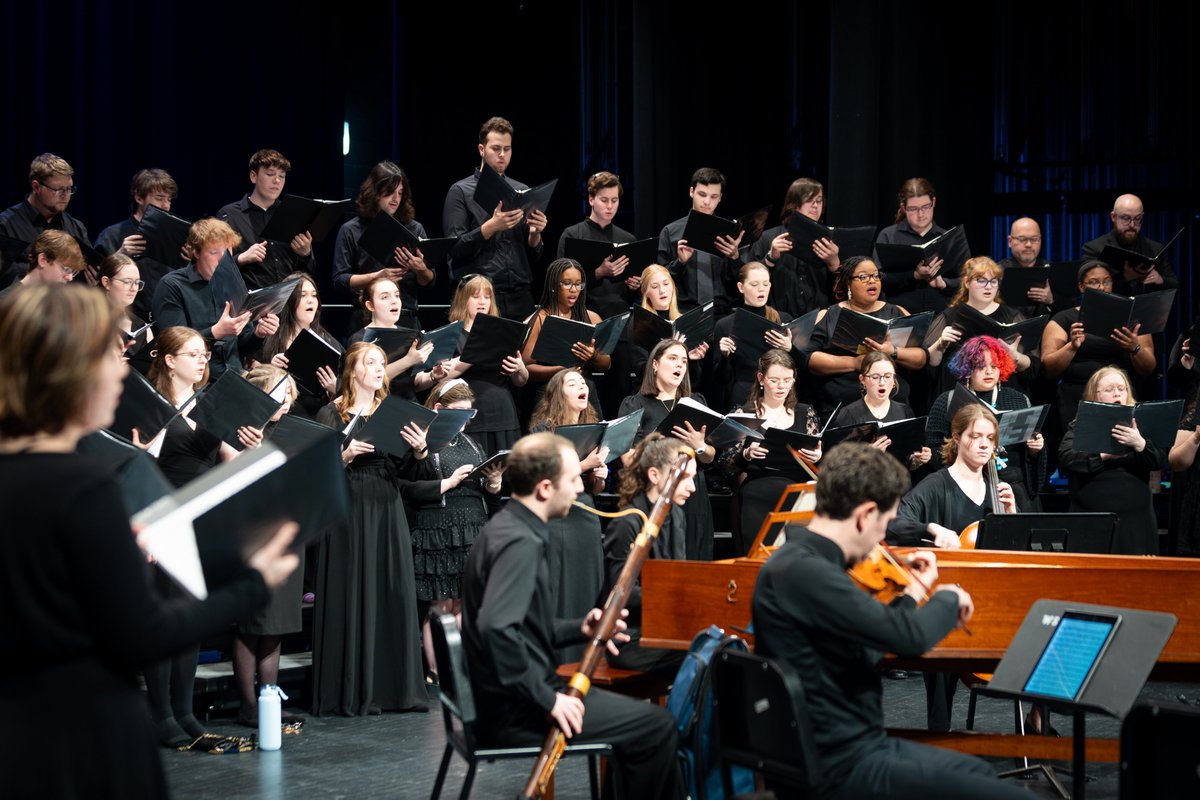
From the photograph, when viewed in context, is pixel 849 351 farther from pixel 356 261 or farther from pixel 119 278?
pixel 119 278

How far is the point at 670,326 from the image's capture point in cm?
714

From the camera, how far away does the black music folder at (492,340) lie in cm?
657

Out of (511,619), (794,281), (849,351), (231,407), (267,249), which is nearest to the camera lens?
(511,619)

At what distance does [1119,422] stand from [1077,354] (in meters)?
1.12

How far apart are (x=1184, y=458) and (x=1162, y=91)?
15.4ft

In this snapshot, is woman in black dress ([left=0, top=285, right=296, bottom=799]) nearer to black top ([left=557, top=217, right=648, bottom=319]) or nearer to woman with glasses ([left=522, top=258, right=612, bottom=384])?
woman with glasses ([left=522, top=258, right=612, bottom=384])

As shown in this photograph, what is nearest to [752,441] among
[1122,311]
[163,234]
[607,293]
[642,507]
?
[642,507]

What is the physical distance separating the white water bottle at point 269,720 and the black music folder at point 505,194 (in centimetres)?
295

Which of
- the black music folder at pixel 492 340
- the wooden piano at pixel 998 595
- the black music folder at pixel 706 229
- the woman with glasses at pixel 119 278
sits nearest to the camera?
the wooden piano at pixel 998 595

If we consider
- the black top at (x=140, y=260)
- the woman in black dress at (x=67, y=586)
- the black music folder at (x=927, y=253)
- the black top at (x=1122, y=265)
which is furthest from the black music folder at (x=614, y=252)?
the woman in black dress at (x=67, y=586)

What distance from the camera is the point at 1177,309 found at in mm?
10555

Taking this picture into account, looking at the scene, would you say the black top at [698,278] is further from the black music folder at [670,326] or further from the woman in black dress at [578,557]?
the woman in black dress at [578,557]

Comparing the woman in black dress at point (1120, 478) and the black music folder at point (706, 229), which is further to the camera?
the black music folder at point (706, 229)

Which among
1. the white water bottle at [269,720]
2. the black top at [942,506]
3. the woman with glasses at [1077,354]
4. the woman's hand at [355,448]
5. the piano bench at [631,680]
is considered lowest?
the white water bottle at [269,720]
